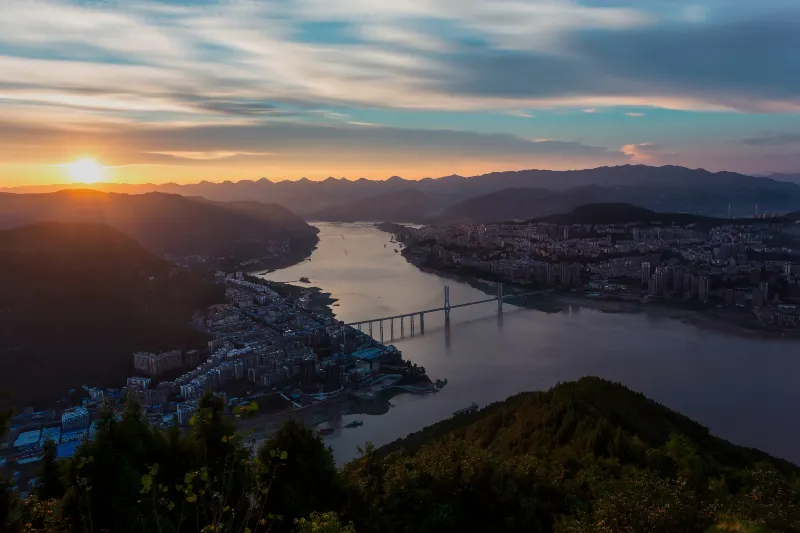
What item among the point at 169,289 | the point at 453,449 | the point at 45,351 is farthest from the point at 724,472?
the point at 169,289

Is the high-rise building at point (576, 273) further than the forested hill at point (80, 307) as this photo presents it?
Yes

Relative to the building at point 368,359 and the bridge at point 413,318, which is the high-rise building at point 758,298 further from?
the building at point 368,359

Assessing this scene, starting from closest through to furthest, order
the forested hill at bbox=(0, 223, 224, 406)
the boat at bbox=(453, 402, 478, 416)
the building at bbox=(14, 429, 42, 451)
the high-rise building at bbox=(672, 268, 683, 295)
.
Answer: the building at bbox=(14, 429, 42, 451) → the boat at bbox=(453, 402, 478, 416) → the forested hill at bbox=(0, 223, 224, 406) → the high-rise building at bbox=(672, 268, 683, 295)

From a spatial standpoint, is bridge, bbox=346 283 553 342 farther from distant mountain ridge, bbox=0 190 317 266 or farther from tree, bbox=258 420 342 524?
distant mountain ridge, bbox=0 190 317 266

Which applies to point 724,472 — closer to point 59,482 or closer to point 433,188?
point 59,482

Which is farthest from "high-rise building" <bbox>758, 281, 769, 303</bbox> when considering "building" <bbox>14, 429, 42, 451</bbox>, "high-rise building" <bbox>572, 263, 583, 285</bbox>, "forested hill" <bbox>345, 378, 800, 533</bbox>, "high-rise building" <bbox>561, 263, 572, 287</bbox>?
"building" <bbox>14, 429, 42, 451</bbox>

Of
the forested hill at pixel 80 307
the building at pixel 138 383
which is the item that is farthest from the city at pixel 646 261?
the building at pixel 138 383

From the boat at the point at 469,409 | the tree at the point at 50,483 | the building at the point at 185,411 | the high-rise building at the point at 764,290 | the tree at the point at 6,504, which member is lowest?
the boat at the point at 469,409
